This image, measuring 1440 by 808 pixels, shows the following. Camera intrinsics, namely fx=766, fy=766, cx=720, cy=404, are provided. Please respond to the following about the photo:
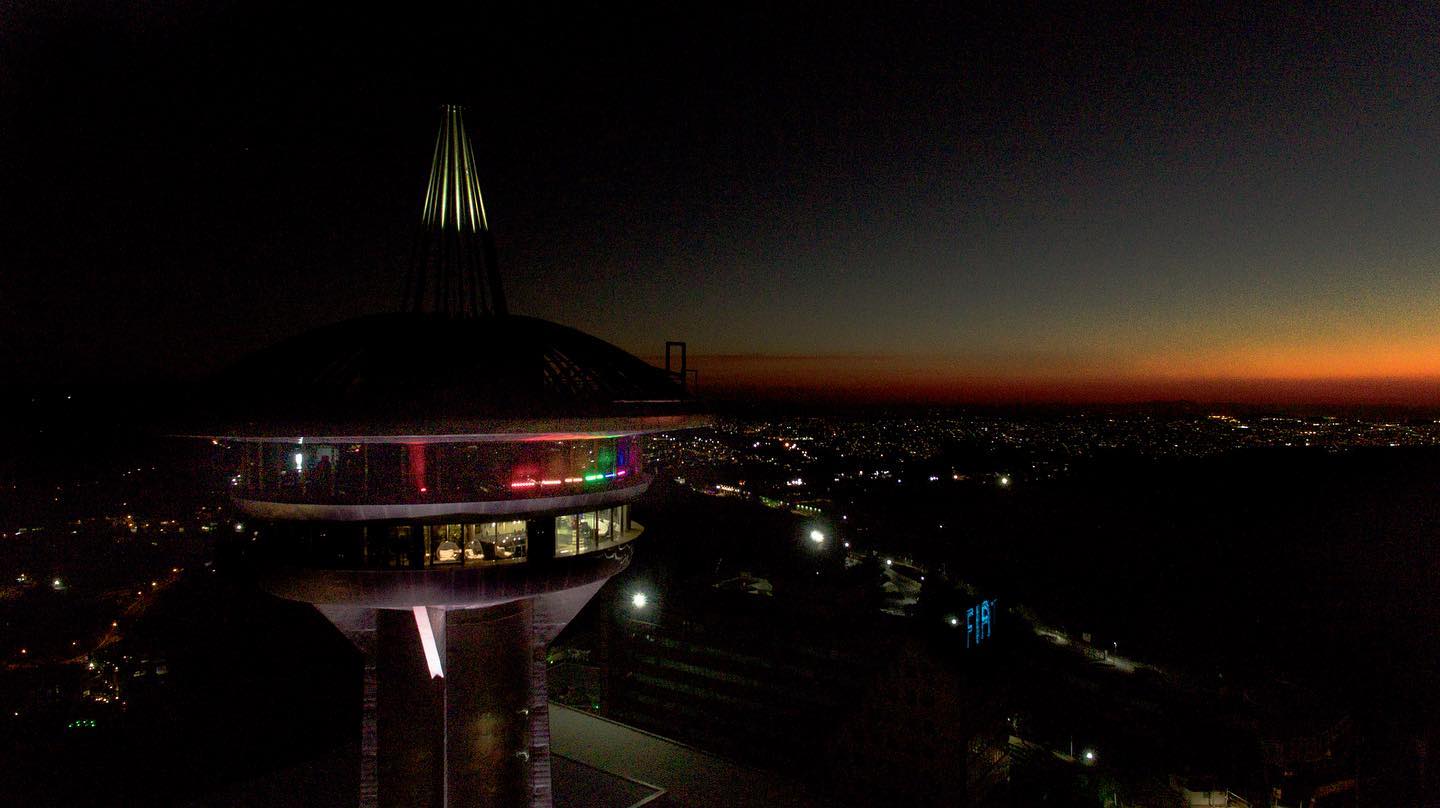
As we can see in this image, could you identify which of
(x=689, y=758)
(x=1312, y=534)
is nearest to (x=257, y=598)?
(x=689, y=758)

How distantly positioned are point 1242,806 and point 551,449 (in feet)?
134

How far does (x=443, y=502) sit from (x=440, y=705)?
504cm

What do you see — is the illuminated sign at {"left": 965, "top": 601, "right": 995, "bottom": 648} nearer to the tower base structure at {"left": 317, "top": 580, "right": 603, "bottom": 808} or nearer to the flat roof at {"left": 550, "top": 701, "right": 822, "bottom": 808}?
the flat roof at {"left": 550, "top": 701, "right": 822, "bottom": 808}

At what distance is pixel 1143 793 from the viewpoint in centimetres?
3981

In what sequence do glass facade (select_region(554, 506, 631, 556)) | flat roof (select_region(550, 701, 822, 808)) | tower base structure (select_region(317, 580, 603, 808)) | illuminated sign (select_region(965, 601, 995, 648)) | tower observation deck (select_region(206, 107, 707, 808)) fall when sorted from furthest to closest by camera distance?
illuminated sign (select_region(965, 601, 995, 648)) → flat roof (select_region(550, 701, 822, 808)) → glass facade (select_region(554, 506, 631, 556)) → tower base structure (select_region(317, 580, 603, 808)) → tower observation deck (select_region(206, 107, 707, 808))

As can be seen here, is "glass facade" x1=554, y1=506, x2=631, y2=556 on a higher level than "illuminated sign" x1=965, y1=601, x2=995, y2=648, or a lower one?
higher

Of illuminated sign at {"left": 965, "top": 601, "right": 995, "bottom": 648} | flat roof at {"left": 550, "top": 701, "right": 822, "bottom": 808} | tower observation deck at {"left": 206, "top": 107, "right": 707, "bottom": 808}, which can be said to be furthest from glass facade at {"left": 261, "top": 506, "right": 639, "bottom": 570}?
illuminated sign at {"left": 965, "top": 601, "right": 995, "bottom": 648}

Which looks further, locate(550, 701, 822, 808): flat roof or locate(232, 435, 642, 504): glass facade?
locate(550, 701, 822, 808): flat roof

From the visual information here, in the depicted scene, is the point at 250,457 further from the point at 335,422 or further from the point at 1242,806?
the point at 1242,806

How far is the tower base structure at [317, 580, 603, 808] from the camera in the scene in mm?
17000

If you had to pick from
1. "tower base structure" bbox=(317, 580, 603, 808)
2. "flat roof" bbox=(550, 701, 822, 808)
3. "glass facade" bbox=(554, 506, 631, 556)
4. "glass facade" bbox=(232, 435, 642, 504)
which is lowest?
"flat roof" bbox=(550, 701, 822, 808)

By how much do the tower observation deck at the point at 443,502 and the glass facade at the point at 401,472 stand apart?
38 mm

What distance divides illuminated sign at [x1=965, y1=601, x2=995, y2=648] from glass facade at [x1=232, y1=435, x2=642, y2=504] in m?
32.9

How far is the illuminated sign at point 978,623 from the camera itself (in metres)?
42.8
